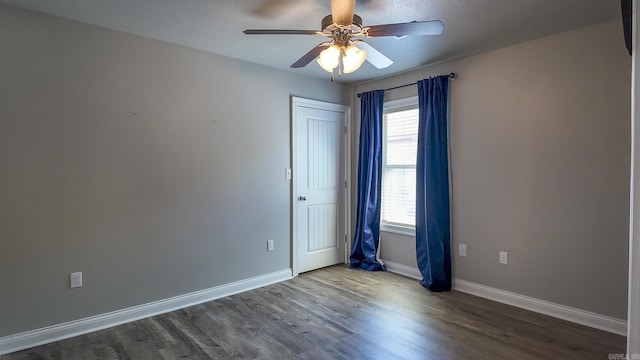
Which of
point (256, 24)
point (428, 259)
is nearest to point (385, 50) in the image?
point (256, 24)

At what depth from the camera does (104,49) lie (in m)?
2.77

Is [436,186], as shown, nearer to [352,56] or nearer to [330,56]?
[352,56]

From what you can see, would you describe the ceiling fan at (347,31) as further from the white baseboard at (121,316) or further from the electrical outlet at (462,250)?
the white baseboard at (121,316)

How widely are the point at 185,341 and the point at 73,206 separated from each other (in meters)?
1.38

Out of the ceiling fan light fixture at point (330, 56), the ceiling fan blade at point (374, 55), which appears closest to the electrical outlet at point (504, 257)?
the ceiling fan blade at point (374, 55)

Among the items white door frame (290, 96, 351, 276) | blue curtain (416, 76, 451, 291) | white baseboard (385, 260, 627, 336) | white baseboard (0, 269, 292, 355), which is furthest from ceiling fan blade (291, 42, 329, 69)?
white baseboard (385, 260, 627, 336)

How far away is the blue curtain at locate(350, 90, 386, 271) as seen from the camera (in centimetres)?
428

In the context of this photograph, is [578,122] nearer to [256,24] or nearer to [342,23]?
[342,23]

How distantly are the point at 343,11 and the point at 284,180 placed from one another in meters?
2.33

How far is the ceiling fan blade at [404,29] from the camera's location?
1945 millimetres

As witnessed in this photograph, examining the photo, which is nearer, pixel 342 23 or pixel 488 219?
pixel 342 23

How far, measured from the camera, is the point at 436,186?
11.9 ft

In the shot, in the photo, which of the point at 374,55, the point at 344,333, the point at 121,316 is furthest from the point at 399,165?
the point at 121,316

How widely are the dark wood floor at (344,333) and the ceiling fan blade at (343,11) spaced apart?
2.19m
